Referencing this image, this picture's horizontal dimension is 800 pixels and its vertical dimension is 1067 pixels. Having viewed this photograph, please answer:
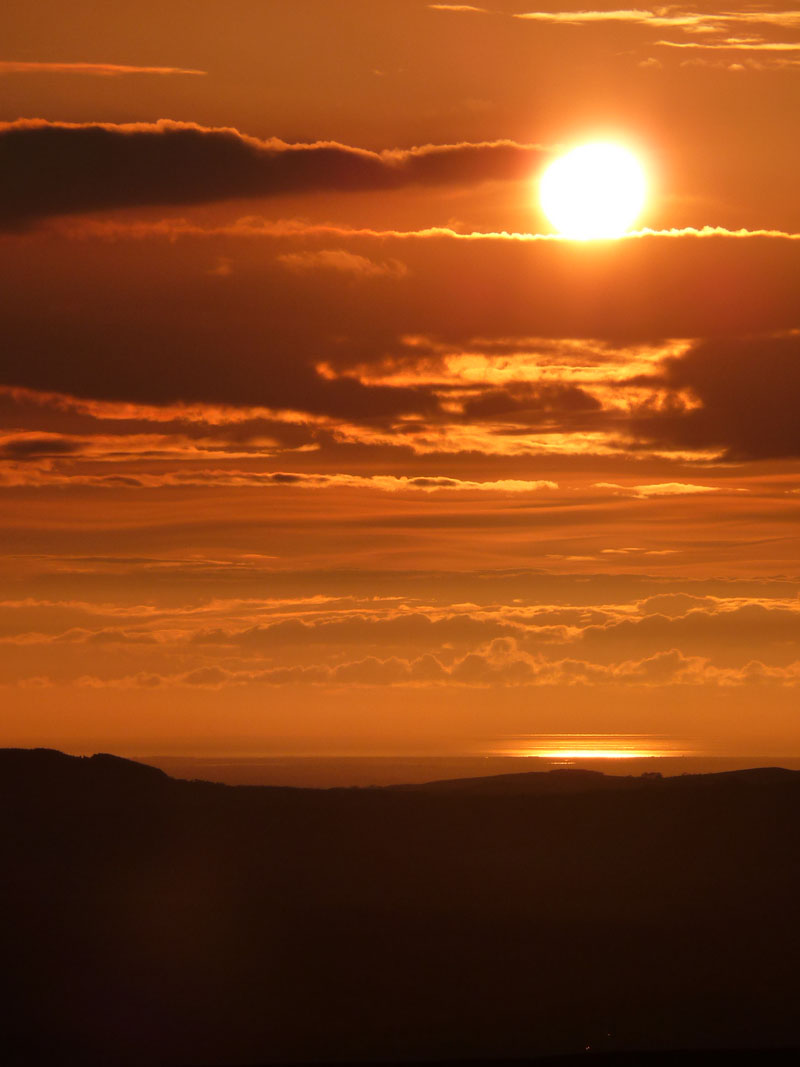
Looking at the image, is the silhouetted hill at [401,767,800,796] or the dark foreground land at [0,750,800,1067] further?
the silhouetted hill at [401,767,800,796]

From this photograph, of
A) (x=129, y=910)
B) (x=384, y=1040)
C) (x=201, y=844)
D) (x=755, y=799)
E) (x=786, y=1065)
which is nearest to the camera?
(x=786, y=1065)

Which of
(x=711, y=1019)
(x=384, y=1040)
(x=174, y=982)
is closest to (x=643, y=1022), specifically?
(x=711, y=1019)

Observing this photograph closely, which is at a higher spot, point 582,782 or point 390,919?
point 582,782

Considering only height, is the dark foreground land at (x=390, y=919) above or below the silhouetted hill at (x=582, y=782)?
below

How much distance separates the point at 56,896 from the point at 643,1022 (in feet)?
143

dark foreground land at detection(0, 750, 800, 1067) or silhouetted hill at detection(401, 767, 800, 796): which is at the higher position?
silhouetted hill at detection(401, 767, 800, 796)

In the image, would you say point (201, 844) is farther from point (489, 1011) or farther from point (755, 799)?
point (755, 799)

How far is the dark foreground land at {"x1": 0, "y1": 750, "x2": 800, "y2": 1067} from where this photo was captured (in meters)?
97.4

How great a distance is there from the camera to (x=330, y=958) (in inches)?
4289

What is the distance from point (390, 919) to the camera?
11712 centimetres

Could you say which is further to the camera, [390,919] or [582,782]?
[582,782]

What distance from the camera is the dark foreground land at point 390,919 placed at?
9738cm

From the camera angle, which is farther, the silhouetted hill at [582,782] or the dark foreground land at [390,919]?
the silhouetted hill at [582,782]

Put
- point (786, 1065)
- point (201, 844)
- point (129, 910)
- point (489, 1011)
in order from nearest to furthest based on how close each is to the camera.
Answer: point (786, 1065)
point (489, 1011)
point (129, 910)
point (201, 844)
